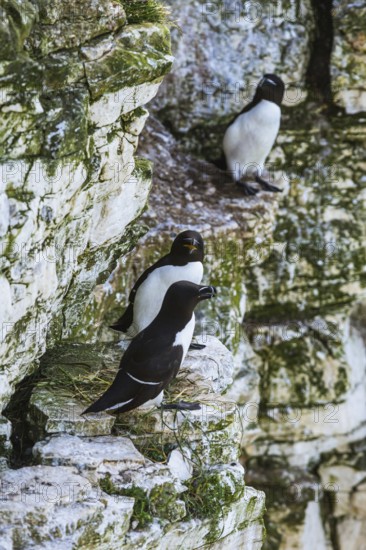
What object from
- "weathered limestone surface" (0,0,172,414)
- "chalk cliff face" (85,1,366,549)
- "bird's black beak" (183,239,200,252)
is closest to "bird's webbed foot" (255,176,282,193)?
"chalk cliff face" (85,1,366,549)

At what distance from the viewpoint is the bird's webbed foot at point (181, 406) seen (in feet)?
18.0

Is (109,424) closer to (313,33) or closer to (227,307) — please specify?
(227,307)

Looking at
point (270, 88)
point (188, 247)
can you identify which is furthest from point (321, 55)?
point (188, 247)

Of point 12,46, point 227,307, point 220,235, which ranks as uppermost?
point 12,46

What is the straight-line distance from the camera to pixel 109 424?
5242 mm

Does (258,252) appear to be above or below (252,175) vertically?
below

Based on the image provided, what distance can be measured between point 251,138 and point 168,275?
344 cm

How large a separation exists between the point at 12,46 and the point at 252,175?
5.85 meters

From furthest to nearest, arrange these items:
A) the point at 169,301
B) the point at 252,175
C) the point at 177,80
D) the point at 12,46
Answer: the point at 177,80 → the point at 252,175 → the point at 169,301 → the point at 12,46

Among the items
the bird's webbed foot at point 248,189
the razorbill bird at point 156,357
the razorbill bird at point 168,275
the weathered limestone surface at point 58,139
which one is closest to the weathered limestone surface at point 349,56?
the bird's webbed foot at point 248,189

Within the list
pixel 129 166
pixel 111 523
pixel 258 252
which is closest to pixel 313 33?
pixel 258 252

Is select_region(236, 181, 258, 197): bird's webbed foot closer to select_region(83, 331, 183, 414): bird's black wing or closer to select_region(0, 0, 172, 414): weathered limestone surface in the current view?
select_region(0, 0, 172, 414): weathered limestone surface

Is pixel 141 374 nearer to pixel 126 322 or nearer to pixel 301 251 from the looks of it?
pixel 126 322

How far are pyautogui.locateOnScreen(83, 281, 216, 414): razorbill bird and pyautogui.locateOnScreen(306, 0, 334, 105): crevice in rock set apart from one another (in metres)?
6.33
